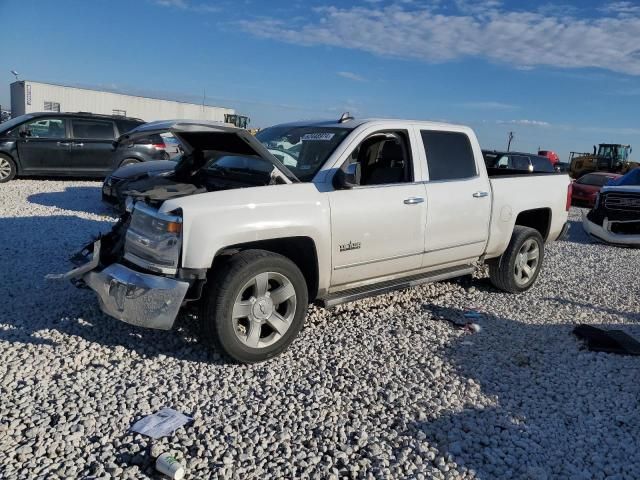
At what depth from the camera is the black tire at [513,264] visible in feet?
20.2

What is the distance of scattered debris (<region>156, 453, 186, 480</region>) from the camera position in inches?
106

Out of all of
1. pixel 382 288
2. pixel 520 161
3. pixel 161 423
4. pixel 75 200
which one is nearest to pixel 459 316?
pixel 382 288

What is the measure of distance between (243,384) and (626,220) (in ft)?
29.7

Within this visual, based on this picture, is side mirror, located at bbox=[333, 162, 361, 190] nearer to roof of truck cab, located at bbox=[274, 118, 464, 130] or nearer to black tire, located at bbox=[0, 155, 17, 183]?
roof of truck cab, located at bbox=[274, 118, 464, 130]

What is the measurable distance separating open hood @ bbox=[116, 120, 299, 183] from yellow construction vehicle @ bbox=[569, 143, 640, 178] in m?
31.2

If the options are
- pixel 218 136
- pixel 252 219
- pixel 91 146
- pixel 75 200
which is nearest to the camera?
pixel 252 219

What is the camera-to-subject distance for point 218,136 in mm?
4547

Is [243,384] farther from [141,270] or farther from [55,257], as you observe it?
[55,257]

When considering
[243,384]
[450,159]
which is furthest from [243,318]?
[450,159]

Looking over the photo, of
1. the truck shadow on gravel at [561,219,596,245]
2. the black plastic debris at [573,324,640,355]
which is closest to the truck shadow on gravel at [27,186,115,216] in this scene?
the black plastic debris at [573,324,640,355]

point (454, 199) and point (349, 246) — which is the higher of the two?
point (454, 199)

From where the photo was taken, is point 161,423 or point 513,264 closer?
point 161,423

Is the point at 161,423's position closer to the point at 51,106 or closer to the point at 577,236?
the point at 577,236

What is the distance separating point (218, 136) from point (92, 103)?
33.5 meters
